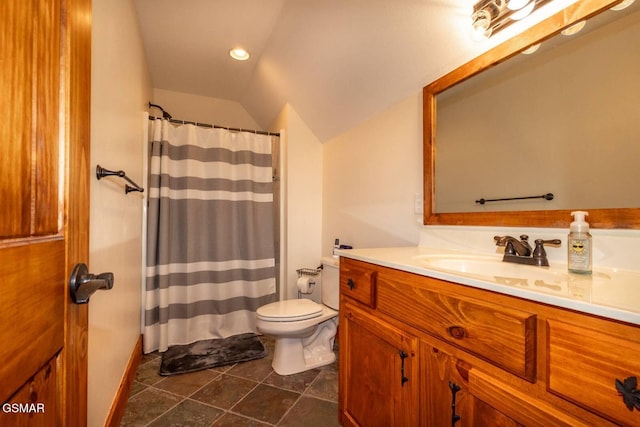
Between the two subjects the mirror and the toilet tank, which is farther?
the toilet tank

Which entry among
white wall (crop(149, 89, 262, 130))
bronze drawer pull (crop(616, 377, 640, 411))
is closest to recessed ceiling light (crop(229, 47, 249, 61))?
white wall (crop(149, 89, 262, 130))

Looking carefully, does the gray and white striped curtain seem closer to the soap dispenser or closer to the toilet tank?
the toilet tank

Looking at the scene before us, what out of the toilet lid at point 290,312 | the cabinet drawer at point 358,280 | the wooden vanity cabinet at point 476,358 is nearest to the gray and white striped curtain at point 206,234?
the toilet lid at point 290,312

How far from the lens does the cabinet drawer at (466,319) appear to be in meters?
0.59

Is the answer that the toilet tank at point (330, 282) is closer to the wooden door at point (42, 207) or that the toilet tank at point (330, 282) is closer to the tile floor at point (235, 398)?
the tile floor at point (235, 398)

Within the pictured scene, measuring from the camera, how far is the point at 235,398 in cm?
150

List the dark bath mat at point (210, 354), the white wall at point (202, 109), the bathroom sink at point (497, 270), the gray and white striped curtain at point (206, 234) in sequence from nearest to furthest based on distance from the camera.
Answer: the bathroom sink at point (497, 270)
the dark bath mat at point (210, 354)
the gray and white striped curtain at point (206, 234)
the white wall at point (202, 109)

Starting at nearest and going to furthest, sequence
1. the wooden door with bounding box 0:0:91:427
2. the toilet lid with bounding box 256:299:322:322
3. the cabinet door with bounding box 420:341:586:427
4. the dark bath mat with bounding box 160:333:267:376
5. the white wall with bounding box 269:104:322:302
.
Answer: the wooden door with bounding box 0:0:91:427 → the cabinet door with bounding box 420:341:586:427 → the toilet lid with bounding box 256:299:322:322 → the dark bath mat with bounding box 160:333:267:376 → the white wall with bounding box 269:104:322:302

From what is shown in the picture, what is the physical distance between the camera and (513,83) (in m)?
1.13

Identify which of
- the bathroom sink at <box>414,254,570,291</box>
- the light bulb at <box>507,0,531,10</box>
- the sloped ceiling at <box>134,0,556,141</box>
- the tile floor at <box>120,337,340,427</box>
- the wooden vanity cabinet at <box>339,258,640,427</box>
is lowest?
the tile floor at <box>120,337,340,427</box>

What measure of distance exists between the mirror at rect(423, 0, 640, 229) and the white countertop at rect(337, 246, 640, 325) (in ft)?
0.70

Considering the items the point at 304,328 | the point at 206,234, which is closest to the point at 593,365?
the point at 304,328

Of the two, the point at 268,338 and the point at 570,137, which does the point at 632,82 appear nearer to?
the point at 570,137

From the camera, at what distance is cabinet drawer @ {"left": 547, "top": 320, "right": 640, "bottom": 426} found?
45 centimetres
